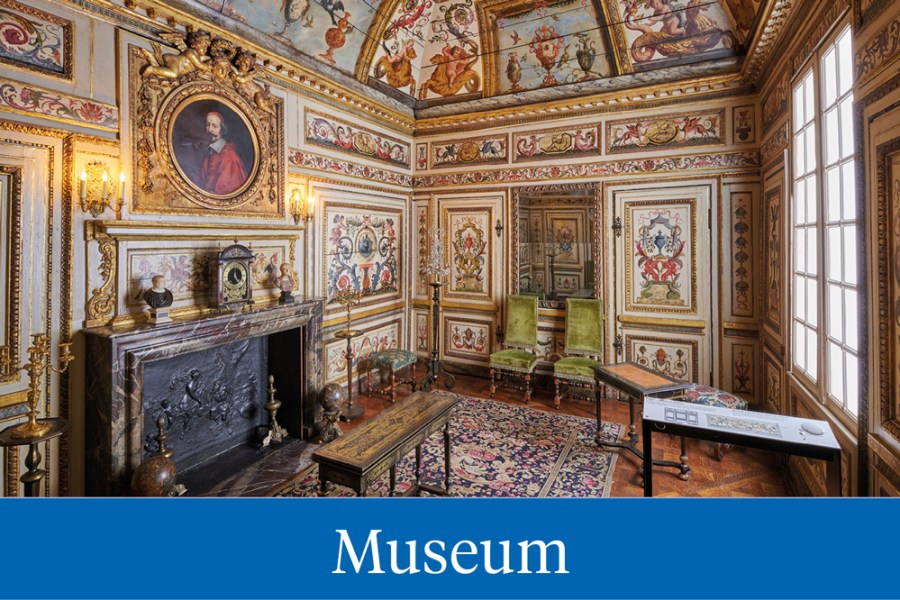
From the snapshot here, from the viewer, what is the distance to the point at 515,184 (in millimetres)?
6977

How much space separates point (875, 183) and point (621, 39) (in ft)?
15.1

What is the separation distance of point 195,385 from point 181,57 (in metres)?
3.19

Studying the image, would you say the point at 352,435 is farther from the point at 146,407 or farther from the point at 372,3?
the point at 372,3

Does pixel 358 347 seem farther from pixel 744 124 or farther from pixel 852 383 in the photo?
pixel 744 124

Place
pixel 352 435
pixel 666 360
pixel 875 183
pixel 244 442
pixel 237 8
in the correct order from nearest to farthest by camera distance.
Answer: pixel 875 183
pixel 352 435
pixel 237 8
pixel 244 442
pixel 666 360

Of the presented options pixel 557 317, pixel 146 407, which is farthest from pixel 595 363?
pixel 146 407

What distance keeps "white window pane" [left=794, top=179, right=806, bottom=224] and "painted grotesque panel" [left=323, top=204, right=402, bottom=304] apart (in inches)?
208

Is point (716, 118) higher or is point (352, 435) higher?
point (716, 118)

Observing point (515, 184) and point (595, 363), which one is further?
point (515, 184)

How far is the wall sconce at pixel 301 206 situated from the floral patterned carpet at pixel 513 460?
302 cm

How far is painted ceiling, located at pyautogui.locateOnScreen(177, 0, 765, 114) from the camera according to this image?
16.9 ft

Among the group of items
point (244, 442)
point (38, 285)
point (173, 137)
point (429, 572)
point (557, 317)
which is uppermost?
point (173, 137)

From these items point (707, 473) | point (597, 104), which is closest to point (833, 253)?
point (707, 473)

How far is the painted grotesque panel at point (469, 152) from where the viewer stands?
23.3ft
